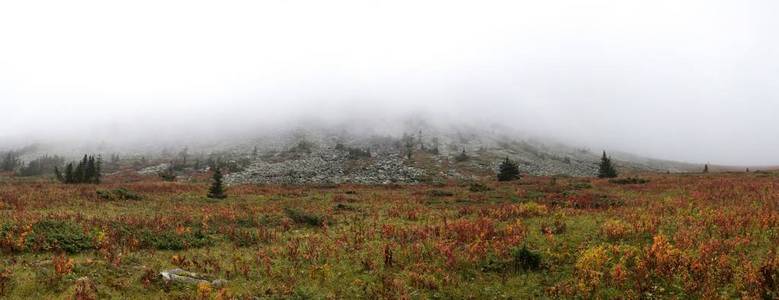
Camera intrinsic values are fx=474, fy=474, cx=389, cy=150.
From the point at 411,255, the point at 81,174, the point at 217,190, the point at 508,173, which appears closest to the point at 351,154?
the point at 508,173

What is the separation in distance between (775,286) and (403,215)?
16.9 metres

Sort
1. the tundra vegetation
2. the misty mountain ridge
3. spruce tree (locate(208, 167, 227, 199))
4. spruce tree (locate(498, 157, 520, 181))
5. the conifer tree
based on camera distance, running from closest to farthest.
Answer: the tundra vegetation → spruce tree (locate(208, 167, 227, 199)) → the conifer tree → spruce tree (locate(498, 157, 520, 181)) → the misty mountain ridge

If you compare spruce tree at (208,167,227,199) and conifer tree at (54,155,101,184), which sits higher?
spruce tree at (208,167,227,199)

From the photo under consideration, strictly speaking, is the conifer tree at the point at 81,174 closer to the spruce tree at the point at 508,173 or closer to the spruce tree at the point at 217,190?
the spruce tree at the point at 217,190

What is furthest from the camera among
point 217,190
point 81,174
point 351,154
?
point 351,154

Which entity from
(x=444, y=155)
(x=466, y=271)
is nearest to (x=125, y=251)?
(x=466, y=271)

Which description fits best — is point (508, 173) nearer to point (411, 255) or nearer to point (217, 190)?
point (217, 190)

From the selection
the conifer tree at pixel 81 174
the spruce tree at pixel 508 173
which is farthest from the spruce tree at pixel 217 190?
the spruce tree at pixel 508 173

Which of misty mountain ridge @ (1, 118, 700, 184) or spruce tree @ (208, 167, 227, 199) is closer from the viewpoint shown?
spruce tree @ (208, 167, 227, 199)

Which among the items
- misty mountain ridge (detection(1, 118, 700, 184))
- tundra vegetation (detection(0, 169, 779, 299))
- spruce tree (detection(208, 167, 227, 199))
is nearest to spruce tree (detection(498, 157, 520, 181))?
misty mountain ridge (detection(1, 118, 700, 184))

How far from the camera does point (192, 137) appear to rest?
624 feet

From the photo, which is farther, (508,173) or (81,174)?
(508,173)

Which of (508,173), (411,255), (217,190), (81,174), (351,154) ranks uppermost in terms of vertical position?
(411,255)

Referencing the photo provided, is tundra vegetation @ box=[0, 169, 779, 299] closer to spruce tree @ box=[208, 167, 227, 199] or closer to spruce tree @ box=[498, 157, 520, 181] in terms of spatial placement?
spruce tree @ box=[208, 167, 227, 199]
